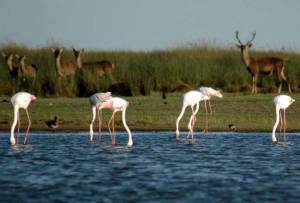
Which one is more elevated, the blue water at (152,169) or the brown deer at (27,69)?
the brown deer at (27,69)

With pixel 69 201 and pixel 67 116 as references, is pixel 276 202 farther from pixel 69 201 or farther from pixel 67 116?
pixel 67 116

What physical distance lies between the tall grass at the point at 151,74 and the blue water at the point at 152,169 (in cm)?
693

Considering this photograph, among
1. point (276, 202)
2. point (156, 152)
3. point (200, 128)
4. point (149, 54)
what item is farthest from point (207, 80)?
point (276, 202)

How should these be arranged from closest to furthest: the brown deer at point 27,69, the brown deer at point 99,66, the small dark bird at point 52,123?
the small dark bird at point 52,123 → the brown deer at point 27,69 → the brown deer at point 99,66

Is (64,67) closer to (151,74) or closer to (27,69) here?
(27,69)

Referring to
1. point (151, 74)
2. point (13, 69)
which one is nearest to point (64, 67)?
point (13, 69)

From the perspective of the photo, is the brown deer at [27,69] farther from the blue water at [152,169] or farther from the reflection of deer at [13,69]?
the blue water at [152,169]

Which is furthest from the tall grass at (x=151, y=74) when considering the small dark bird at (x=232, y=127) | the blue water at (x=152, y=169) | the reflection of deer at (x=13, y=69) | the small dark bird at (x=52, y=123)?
the blue water at (x=152, y=169)

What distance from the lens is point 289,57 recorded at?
30031 mm

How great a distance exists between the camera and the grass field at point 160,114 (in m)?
19.0

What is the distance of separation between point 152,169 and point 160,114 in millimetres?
7065

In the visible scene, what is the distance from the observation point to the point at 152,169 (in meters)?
12.9

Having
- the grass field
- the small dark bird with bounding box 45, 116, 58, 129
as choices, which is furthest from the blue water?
the grass field

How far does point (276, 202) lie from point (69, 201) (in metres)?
2.48
